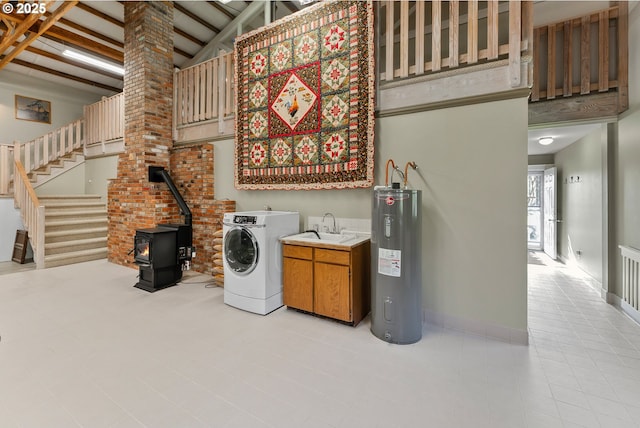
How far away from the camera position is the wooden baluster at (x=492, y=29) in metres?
2.58

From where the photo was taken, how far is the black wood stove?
391 centimetres

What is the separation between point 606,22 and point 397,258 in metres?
4.01

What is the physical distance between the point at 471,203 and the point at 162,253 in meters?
3.94

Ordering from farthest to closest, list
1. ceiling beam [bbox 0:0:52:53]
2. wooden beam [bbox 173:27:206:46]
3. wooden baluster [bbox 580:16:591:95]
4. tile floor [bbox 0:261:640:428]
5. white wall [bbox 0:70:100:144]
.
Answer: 1. white wall [bbox 0:70:100:144]
2. wooden beam [bbox 173:27:206:46]
3. ceiling beam [bbox 0:0:52:53]
4. wooden baluster [bbox 580:16:591:95]
5. tile floor [bbox 0:261:640:428]

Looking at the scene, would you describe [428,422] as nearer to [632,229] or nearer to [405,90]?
[405,90]

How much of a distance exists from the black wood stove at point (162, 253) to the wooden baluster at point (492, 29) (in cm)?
431

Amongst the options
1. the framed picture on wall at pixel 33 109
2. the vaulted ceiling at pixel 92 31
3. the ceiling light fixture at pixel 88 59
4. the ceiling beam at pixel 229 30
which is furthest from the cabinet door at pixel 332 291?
the framed picture on wall at pixel 33 109

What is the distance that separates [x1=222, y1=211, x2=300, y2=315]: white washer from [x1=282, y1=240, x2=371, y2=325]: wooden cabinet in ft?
0.47

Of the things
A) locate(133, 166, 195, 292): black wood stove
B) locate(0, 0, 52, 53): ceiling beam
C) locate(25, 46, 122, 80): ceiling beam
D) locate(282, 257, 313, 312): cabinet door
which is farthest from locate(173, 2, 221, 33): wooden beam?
locate(282, 257, 313, 312): cabinet door

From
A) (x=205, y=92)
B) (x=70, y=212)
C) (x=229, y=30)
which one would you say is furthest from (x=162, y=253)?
(x=229, y=30)

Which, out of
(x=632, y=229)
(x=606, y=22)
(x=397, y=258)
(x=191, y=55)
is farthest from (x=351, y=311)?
(x=191, y=55)

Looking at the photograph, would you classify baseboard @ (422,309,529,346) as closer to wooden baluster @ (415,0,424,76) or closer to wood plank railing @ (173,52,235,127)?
wooden baluster @ (415,0,424,76)

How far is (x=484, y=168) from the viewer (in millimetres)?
2662

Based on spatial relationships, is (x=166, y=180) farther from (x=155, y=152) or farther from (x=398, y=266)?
(x=398, y=266)
